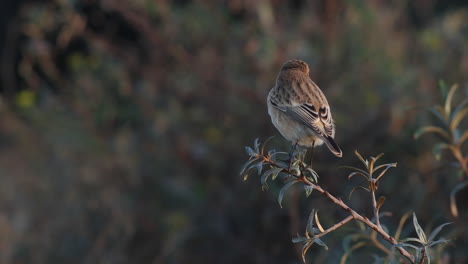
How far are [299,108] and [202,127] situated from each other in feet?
8.91

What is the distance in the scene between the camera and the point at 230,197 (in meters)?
5.08

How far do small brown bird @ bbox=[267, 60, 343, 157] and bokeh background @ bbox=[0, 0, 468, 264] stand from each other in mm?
1284

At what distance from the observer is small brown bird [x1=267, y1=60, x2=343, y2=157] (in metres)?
2.93

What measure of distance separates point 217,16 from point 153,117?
3.72 ft

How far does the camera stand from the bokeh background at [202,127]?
4812 mm

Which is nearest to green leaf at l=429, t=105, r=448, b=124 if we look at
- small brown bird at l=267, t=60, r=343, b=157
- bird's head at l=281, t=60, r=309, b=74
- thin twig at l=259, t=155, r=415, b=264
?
small brown bird at l=267, t=60, r=343, b=157

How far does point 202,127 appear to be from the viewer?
5660 millimetres

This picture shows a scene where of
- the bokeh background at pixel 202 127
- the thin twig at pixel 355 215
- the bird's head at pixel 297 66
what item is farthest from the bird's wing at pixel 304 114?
the bokeh background at pixel 202 127

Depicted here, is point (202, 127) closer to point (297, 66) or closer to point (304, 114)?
point (297, 66)

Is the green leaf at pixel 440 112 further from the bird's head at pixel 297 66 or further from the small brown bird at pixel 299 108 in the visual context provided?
the bird's head at pixel 297 66

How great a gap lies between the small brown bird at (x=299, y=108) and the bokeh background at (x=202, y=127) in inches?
50.6

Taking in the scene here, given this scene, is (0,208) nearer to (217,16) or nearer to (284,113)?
(217,16)

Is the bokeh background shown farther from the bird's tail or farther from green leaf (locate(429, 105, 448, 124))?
green leaf (locate(429, 105, 448, 124))

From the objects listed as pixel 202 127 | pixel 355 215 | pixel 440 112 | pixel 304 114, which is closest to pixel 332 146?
pixel 304 114
